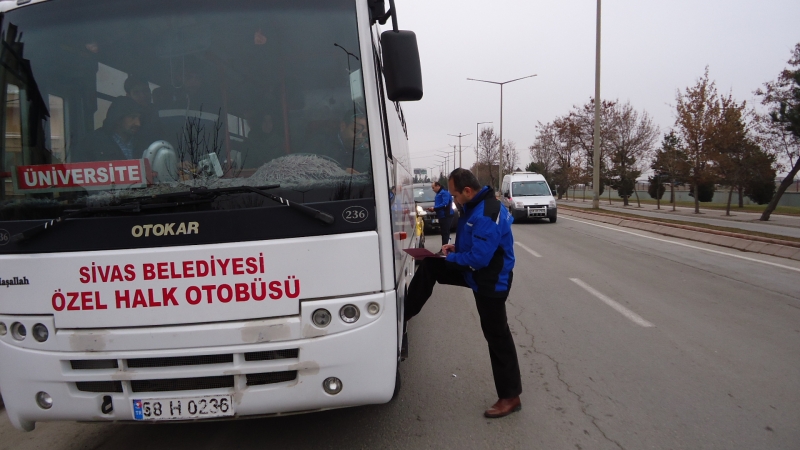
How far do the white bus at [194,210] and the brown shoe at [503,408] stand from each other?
1114 mm

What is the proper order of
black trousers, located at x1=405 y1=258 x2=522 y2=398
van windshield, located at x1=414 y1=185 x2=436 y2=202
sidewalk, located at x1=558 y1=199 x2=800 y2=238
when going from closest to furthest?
black trousers, located at x1=405 y1=258 x2=522 y2=398
van windshield, located at x1=414 y1=185 x2=436 y2=202
sidewalk, located at x1=558 y1=199 x2=800 y2=238

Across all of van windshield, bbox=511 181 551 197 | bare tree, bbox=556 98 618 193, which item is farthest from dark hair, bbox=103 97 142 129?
bare tree, bbox=556 98 618 193

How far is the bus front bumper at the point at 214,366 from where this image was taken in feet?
10.0

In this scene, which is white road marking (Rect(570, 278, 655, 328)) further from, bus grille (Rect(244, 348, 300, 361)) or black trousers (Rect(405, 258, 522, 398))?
bus grille (Rect(244, 348, 300, 361))

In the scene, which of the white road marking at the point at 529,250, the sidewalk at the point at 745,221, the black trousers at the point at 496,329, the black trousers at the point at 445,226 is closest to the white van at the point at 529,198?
the sidewalk at the point at 745,221

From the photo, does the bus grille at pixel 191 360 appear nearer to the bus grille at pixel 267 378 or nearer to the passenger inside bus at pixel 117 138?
the bus grille at pixel 267 378

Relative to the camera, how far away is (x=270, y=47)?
3.24 metres

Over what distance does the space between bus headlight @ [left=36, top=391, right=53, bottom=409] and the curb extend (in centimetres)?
1324

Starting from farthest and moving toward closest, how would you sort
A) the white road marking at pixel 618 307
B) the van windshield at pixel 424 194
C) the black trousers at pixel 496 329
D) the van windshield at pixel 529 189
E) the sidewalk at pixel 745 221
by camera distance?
the van windshield at pixel 529 189 < the sidewalk at pixel 745 221 < the van windshield at pixel 424 194 < the white road marking at pixel 618 307 < the black trousers at pixel 496 329

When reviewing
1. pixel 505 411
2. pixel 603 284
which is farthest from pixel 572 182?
pixel 505 411

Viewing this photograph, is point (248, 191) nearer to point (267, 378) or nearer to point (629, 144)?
point (267, 378)

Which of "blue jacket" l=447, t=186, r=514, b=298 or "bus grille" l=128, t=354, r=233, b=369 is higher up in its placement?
"blue jacket" l=447, t=186, r=514, b=298

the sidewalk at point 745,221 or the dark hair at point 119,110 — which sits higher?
the dark hair at point 119,110

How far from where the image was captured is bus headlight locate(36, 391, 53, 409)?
10.4 ft
